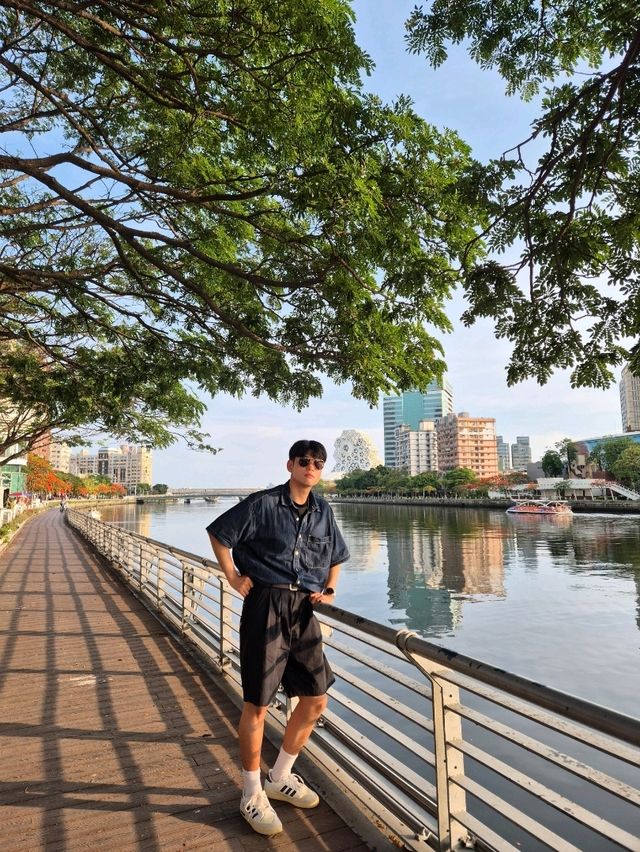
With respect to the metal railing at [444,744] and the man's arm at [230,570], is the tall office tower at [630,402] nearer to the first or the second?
the metal railing at [444,744]

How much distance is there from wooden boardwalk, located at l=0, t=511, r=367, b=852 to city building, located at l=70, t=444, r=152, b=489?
557ft

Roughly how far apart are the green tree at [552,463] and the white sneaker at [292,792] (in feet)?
334

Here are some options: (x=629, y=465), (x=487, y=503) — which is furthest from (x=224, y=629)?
(x=487, y=503)

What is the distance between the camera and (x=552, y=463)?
9681cm

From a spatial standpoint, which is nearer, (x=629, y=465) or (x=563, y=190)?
(x=563, y=190)

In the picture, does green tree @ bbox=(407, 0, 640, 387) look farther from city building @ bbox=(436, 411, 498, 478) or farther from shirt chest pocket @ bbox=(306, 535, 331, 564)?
city building @ bbox=(436, 411, 498, 478)

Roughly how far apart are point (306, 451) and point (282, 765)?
61.5 inches

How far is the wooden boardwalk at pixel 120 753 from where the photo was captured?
8.58 feet

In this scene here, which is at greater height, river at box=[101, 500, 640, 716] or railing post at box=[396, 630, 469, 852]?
railing post at box=[396, 630, 469, 852]

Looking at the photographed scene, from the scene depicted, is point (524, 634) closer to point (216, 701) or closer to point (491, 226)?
point (216, 701)

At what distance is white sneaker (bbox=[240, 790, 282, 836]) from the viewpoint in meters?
2.55

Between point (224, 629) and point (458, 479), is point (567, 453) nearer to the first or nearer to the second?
point (458, 479)

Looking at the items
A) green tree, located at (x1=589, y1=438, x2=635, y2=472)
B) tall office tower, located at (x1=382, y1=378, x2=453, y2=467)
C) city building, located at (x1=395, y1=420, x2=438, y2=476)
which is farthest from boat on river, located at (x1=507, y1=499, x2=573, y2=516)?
tall office tower, located at (x1=382, y1=378, x2=453, y2=467)

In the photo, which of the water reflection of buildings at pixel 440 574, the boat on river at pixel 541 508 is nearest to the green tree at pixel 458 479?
the boat on river at pixel 541 508
